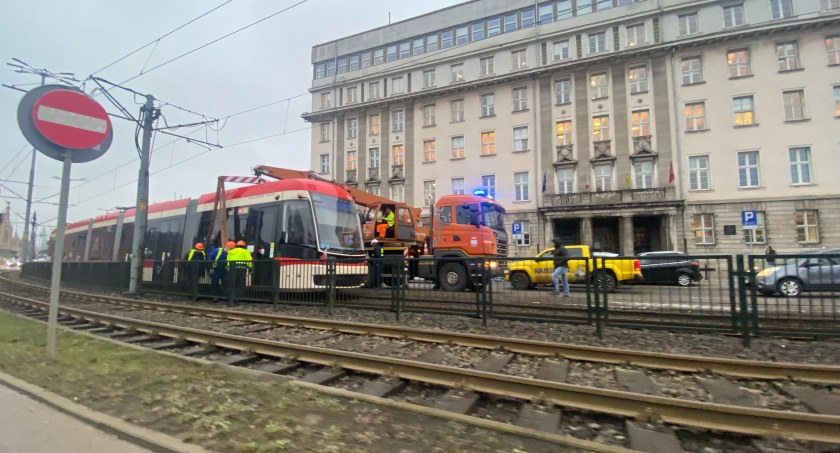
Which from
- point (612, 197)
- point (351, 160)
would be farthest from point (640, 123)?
point (351, 160)

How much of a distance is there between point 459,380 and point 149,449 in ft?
9.57

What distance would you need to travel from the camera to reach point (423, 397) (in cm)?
448

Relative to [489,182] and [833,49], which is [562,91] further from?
[833,49]

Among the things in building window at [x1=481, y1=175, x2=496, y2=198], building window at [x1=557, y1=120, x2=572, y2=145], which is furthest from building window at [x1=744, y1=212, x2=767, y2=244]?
building window at [x1=481, y1=175, x2=496, y2=198]

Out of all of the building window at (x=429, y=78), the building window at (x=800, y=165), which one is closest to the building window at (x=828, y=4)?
the building window at (x=800, y=165)

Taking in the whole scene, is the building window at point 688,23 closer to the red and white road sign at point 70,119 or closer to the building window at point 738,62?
the building window at point 738,62

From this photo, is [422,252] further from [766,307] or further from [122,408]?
[122,408]

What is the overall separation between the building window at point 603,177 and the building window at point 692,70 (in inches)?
311

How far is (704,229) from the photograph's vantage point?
28141 millimetres

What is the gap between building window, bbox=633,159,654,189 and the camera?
3005 cm

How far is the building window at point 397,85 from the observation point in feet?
131

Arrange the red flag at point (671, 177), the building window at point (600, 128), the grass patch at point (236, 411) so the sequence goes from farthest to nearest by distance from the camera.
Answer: the building window at point (600, 128) < the red flag at point (671, 177) < the grass patch at point (236, 411)

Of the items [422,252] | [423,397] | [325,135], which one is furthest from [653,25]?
[423,397]

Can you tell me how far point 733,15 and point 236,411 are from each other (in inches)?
1520
